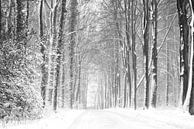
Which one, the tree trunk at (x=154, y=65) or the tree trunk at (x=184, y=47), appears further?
the tree trunk at (x=154, y=65)

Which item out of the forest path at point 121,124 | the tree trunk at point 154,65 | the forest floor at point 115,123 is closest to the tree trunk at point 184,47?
the forest floor at point 115,123

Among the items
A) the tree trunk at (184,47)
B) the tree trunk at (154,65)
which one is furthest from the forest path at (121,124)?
the tree trunk at (154,65)

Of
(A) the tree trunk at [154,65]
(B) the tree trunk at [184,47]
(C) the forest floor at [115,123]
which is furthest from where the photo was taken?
(A) the tree trunk at [154,65]

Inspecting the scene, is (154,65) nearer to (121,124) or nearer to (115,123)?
(115,123)

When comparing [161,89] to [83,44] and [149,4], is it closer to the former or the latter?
[83,44]

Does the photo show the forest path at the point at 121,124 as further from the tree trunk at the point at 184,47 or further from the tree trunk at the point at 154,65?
the tree trunk at the point at 154,65

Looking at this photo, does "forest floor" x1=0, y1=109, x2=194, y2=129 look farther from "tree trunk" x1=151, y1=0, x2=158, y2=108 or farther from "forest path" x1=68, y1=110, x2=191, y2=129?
"tree trunk" x1=151, y1=0, x2=158, y2=108

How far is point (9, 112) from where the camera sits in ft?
42.9

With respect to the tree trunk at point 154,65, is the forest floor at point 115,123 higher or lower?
lower

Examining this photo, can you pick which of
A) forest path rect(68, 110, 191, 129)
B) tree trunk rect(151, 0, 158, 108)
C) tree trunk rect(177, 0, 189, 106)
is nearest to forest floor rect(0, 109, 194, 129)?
forest path rect(68, 110, 191, 129)

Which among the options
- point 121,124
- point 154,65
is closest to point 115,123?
point 121,124

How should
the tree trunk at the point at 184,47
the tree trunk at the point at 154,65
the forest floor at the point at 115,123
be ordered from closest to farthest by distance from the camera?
the forest floor at the point at 115,123 → the tree trunk at the point at 184,47 → the tree trunk at the point at 154,65

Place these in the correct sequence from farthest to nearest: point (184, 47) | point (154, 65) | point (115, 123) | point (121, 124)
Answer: point (154, 65)
point (184, 47)
point (115, 123)
point (121, 124)

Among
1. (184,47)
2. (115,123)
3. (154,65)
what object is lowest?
(115,123)
